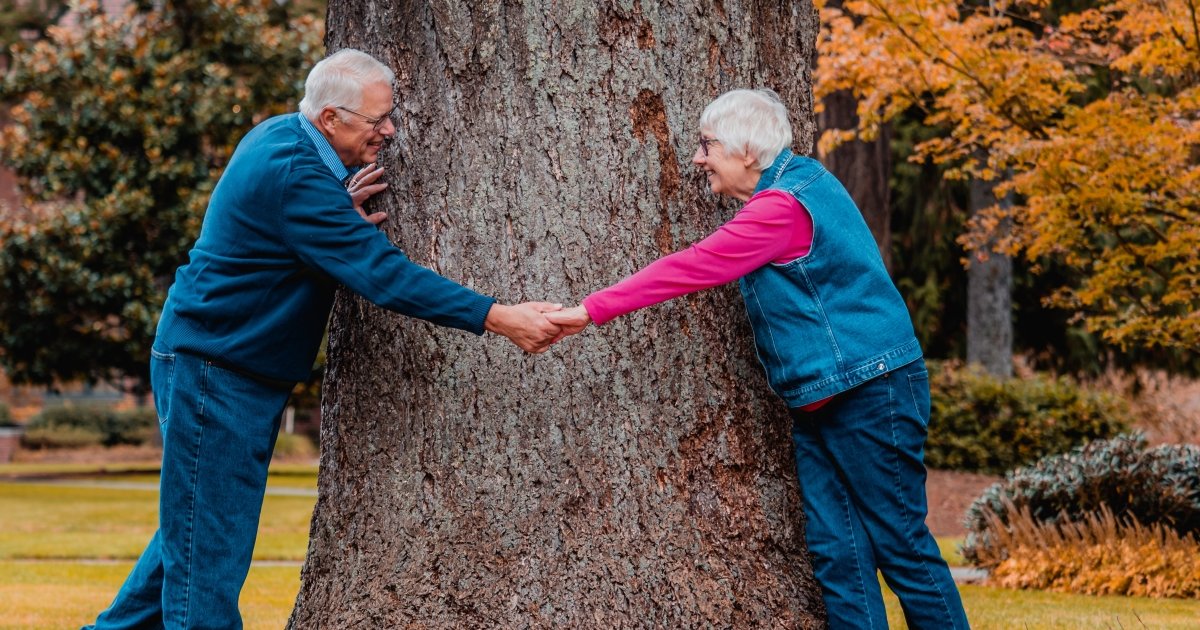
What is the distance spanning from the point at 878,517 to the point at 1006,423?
12.4 meters

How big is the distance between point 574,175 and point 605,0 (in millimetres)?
518

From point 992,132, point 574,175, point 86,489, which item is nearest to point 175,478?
point 574,175

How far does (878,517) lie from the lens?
141 inches

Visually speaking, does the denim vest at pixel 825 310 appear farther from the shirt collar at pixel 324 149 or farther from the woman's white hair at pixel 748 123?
the shirt collar at pixel 324 149

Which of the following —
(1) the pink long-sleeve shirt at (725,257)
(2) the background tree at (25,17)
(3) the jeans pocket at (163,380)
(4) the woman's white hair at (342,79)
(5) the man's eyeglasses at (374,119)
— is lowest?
(3) the jeans pocket at (163,380)

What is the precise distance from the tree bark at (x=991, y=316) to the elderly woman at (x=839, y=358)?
49.1 ft

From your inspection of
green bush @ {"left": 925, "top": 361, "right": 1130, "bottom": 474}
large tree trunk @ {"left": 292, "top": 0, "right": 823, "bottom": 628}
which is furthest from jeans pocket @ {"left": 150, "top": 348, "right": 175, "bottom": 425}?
green bush @ {"left": 925, "top": 361, "right": 1130, "bottom": 474}

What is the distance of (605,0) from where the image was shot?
365cm

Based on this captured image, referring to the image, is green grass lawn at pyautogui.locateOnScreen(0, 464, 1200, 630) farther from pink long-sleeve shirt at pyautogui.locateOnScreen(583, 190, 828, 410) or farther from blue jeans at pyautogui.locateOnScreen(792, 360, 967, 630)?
pink long-sleeve shirt at pyautogui.locateOnScreen(583, 190, 828, 410)

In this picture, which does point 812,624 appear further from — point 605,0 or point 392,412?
point 605,0

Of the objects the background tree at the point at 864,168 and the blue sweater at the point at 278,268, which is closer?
the blue sweater at the point at 278,268

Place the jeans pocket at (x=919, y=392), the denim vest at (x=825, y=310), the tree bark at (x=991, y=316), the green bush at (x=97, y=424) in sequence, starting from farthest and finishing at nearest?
the green bush at (x=97, y=424) < the tree bark at (x=991, y=316) < the jeans pocket at (x=919, y=392) < the denim vest at (x=825, y=310)

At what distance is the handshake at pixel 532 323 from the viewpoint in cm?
342

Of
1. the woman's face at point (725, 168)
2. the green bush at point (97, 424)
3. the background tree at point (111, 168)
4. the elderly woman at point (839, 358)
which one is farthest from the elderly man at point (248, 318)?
the green bush at point (97, 424)
